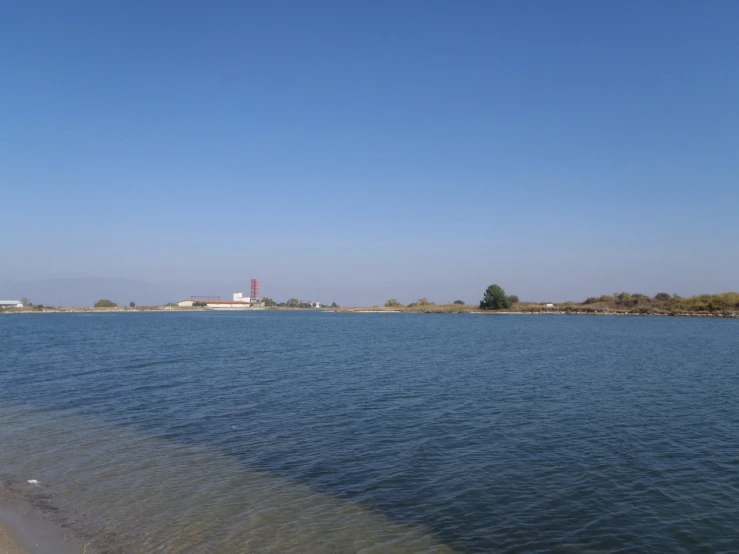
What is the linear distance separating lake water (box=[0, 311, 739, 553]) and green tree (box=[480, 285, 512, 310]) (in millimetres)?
117448

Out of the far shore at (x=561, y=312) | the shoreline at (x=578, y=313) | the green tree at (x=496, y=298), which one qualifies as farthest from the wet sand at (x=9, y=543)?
the green tree at (x=496, y=298)

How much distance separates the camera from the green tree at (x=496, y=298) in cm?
14712

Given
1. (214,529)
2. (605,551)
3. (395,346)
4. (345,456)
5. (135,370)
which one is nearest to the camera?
(605,551)

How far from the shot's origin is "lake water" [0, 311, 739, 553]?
10.4 metres

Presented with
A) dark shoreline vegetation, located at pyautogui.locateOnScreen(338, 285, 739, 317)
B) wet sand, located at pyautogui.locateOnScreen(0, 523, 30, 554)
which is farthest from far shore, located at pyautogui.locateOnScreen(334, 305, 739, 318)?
wet sand, located at pyautogui.locateOnScreen(0, 523, 30, 554)

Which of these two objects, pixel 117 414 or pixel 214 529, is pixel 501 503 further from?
pixel 117 414

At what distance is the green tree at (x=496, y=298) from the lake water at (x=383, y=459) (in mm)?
117448

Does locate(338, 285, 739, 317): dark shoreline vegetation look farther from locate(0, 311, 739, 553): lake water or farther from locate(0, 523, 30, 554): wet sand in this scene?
locate(0, 523, 30, 554): wet sand

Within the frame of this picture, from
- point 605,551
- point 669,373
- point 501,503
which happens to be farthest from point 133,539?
point 669,373

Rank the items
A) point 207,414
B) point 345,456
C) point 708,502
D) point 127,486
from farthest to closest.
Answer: point 207,414, point 345,456, point 127,486, point 708,502

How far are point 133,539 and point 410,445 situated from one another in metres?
8.33

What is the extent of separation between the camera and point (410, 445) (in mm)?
16078

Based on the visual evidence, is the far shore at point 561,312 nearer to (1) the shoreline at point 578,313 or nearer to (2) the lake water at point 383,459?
(1) the shoreline at point 578,313

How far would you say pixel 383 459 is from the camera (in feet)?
48.6
